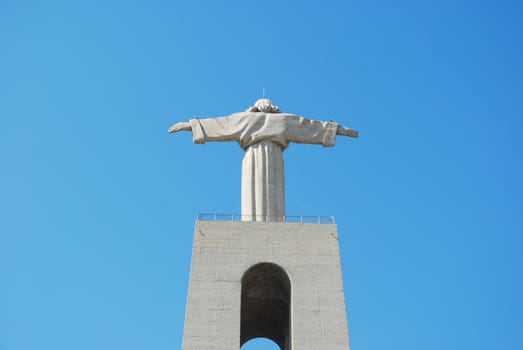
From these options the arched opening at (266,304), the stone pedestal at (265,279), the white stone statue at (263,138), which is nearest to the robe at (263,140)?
the white stone statue at (263,138)

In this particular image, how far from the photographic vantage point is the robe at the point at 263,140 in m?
24.2

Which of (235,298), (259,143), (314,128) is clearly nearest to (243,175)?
(259,143)

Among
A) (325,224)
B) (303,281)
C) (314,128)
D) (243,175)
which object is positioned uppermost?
(314,128)

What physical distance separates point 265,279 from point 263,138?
14.9 feet

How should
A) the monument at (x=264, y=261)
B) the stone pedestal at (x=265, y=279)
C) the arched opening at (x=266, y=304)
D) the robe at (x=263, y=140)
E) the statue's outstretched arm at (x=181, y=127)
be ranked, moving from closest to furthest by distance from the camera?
the stone pedestal at (x=265, y=279), the monument at (x=264, y=261), the arched opening at (x=266, y=304), the robe at (x=263, y=140), the statue's outstretched arm at (x=181, y=127)

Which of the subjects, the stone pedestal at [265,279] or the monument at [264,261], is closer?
the stone pedestal at [265,279]

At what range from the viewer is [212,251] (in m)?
22.6

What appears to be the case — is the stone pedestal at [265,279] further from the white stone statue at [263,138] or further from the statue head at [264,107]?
the statue head at [264,107]

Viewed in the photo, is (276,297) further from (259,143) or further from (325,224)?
(259,143)

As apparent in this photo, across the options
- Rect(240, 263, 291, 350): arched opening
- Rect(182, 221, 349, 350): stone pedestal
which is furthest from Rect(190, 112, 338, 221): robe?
Rect(240, 263, 291, 350): arched opening

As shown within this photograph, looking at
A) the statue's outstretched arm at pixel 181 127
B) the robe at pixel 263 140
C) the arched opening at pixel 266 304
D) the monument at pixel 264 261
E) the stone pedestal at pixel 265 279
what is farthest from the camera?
the statue's outstretched arm at pixel 181 127

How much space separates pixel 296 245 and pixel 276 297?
8.42 feet

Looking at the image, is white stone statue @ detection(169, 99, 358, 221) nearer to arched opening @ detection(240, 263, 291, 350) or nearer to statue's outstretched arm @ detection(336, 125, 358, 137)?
statue's outstretched arm @ detection(336, 125, 358, 137)

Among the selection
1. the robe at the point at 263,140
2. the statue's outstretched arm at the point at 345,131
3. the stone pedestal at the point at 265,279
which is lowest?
the stone pedestal at the point at 265,279
